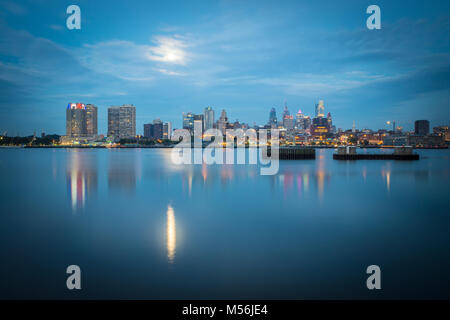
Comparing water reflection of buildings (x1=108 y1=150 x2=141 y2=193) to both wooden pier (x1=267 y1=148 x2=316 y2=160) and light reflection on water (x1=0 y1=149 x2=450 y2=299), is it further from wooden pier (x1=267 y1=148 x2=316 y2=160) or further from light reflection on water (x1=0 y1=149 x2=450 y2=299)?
wooden pier (x1=267 y1=148 x2=316 y2=160)

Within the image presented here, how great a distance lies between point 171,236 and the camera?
12242mm

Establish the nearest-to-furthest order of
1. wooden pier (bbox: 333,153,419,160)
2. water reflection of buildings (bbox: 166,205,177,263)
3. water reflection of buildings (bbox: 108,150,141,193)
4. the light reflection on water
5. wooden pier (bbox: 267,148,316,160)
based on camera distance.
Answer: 1. the light reflection on water
2. water reflection of buildings (bbox: 166,205,177,263)
3. water reflection of buildings (bbox: 108,150,141,193)
4. wooden pier (bbox: 333,153,419,160)
5. wooden pier (bbox: 267,148,316,160)

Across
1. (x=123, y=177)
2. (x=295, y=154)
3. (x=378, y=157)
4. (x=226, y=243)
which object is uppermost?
(x=295, y=154)

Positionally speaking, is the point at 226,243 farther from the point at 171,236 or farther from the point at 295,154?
the point at 295,154

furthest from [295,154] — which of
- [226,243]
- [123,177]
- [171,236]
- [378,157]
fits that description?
[226,243]

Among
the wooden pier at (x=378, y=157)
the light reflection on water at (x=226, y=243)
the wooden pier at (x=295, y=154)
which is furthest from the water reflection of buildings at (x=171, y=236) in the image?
the wooden pier at (x=378, y=157)

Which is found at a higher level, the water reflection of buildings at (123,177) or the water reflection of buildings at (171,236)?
the water reflection of buildings at (123,177)

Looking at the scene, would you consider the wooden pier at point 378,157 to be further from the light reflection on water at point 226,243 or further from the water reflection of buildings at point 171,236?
the water reflection of buildings at point 171,236

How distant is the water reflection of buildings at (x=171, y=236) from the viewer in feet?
33.1

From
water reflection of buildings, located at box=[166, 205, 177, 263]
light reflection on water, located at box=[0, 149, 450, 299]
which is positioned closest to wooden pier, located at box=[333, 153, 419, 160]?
light reflection on water, located at box=[0, 149, 450, 299]

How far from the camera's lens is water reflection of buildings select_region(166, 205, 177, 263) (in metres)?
10.1

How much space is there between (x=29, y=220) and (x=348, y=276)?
15026mm

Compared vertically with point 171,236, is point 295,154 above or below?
above
